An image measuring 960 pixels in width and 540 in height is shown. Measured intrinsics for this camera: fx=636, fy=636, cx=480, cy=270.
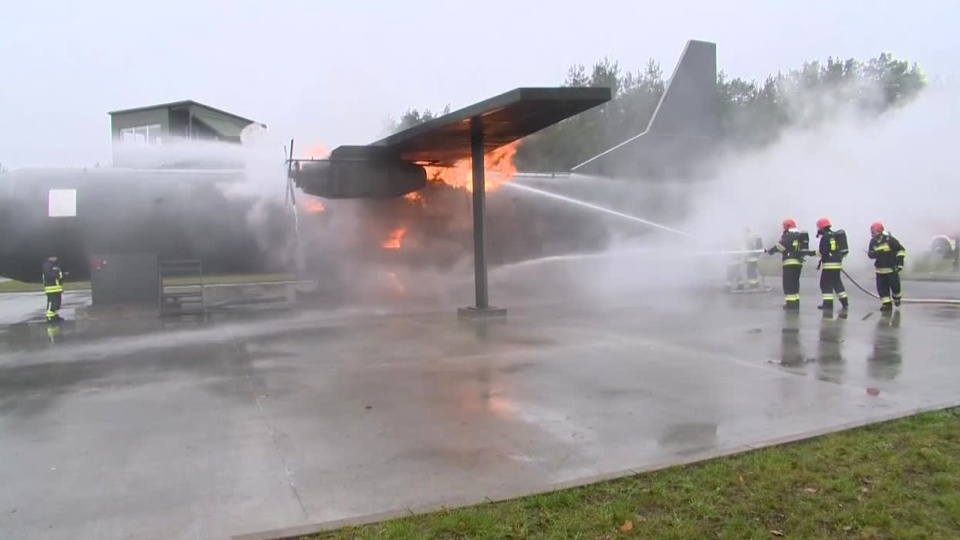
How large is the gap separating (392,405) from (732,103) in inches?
1473

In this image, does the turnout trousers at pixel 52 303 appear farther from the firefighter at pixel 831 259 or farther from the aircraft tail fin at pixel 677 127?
the firefighter at pixel 831 259

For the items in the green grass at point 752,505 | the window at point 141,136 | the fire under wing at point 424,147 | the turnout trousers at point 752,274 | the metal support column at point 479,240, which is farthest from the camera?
the window at point 141,136

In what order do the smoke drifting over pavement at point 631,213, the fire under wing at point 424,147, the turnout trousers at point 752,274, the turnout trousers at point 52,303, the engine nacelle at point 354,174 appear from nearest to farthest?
1. the fire under wing at point 424,147
2. the engine nacelle at point 354,174
3. the turnout trousers at point 52,303
4. the smoke drifting over pavement at point 631,213
5. the turnout trousers at point 752,274

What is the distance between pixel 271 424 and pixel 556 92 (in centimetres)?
574

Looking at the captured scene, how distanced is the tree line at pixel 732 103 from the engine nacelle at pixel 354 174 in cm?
1158

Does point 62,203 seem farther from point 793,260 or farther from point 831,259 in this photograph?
point 831,259

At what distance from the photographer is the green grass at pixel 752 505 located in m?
3.32

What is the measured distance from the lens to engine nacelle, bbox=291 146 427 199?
12.2 metres

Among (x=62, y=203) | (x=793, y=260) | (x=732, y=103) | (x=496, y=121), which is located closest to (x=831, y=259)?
(x=793, y=260)

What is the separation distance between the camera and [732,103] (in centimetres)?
3788

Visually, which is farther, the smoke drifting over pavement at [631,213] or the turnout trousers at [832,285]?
the smoke drifting over pavement at [631,213]

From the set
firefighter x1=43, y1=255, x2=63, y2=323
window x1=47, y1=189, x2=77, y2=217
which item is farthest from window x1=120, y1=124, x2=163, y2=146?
firefighter x1=43, y1=255, x2=63, y2=323

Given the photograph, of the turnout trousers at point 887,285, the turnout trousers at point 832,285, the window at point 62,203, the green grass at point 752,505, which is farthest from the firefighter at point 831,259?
the window at point 62,203

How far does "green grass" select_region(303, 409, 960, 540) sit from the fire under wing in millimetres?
5895
